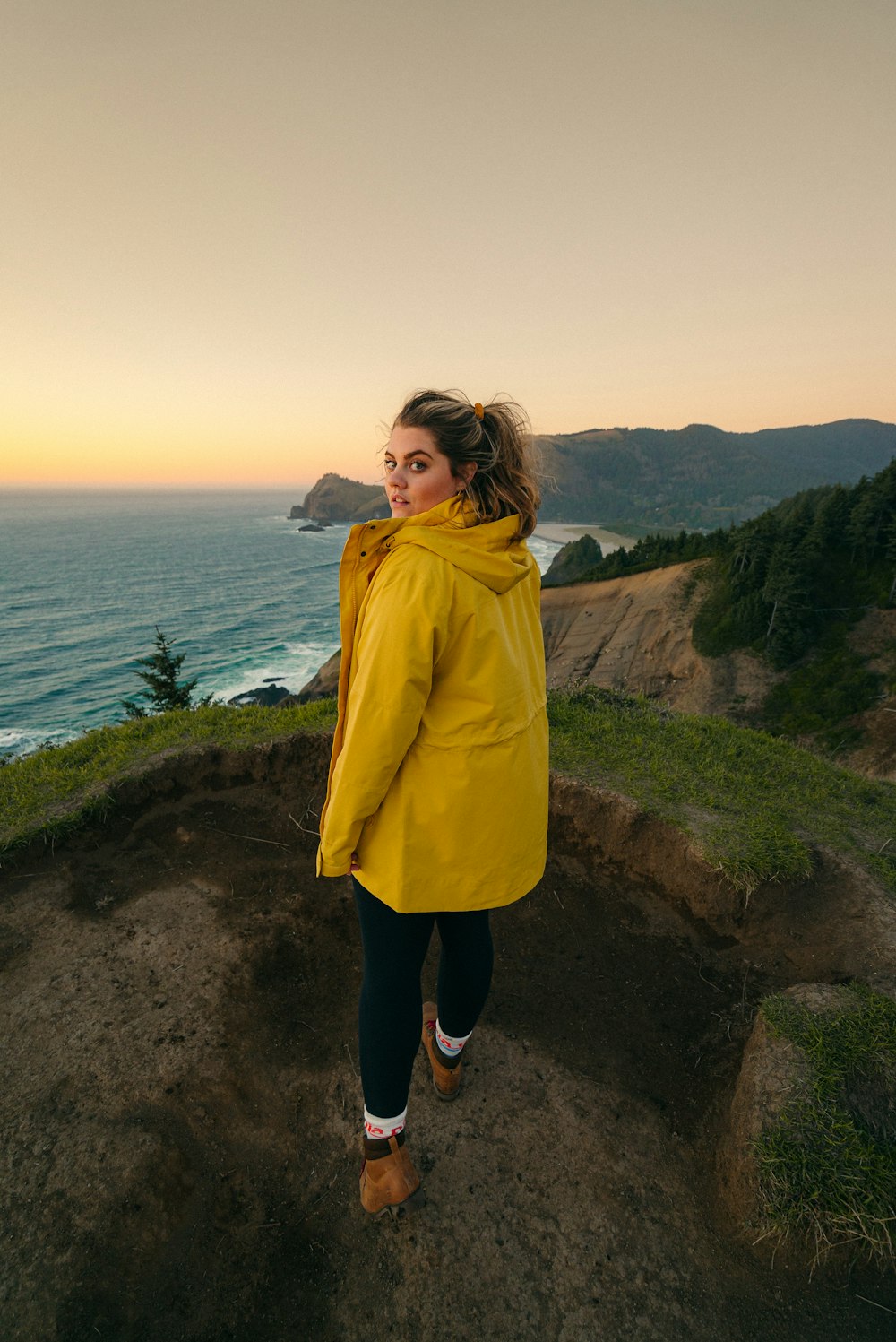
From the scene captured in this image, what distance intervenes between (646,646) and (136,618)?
4758cm

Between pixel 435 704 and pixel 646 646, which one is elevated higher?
pixel 435 704

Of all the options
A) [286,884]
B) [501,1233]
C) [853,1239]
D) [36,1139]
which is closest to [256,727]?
[286,884]

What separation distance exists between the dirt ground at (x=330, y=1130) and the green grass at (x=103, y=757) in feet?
1.25

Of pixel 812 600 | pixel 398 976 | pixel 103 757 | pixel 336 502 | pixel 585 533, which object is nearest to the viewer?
pixel 398 976

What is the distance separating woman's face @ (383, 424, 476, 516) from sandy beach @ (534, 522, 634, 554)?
13336 centimetres

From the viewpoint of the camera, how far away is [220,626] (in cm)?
5422

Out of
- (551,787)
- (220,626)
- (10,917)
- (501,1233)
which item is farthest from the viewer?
(220,626)

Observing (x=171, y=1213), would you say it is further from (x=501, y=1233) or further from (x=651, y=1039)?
(x=651, y=1039)

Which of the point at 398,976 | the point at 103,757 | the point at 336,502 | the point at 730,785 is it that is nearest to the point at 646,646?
the point at 730,785

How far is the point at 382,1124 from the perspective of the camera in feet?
8.50

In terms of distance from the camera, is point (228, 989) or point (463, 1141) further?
point (228, 989)

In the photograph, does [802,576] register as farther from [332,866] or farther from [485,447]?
[332,866]

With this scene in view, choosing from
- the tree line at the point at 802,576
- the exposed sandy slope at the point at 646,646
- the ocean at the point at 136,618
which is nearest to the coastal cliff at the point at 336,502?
the ocean at the point at 136,618

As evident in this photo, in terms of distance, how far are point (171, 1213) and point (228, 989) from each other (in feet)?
3.90
